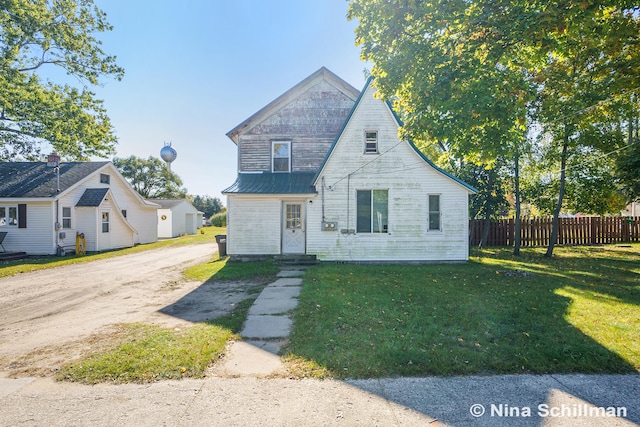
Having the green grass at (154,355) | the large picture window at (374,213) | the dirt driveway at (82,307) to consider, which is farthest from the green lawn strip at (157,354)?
the large picture window at (374,213)

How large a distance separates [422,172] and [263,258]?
7.84 meters

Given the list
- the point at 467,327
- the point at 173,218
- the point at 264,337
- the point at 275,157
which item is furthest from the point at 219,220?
the point at 467,327

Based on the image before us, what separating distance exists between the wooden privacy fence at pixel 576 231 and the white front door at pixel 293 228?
11.3 metres

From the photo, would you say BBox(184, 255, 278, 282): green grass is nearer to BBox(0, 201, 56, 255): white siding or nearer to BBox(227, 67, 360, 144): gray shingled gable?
BBox(227, 67, 360, 144): gray shingled gable

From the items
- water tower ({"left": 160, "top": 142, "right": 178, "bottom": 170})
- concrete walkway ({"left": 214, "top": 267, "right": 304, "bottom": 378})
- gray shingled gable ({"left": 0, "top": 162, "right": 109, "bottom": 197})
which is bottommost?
concrete walkway ({"left": 214, "top": 267, "right": 304, "bottom": 378})

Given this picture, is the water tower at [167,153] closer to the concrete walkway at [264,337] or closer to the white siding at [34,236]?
the white siding at [34,236]

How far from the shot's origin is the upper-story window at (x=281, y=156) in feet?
45.1

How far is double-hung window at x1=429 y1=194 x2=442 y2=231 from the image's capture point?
471 inches

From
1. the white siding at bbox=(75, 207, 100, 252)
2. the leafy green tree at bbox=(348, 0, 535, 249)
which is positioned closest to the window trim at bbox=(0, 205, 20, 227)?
the white siding at bbox=(75, 207, 100, 252)

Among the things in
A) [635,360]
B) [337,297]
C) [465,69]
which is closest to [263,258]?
[337,297]

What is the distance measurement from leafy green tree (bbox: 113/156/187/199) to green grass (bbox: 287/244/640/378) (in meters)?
52.6

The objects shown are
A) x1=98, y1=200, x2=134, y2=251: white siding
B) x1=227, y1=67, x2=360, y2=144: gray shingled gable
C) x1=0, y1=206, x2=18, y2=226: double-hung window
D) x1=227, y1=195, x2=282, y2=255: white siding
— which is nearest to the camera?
x1=227, y1=195, x2=282, y2=255: white siding

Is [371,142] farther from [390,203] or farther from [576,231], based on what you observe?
[576,231]

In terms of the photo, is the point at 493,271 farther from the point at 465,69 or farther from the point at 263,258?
the point at 263,258
